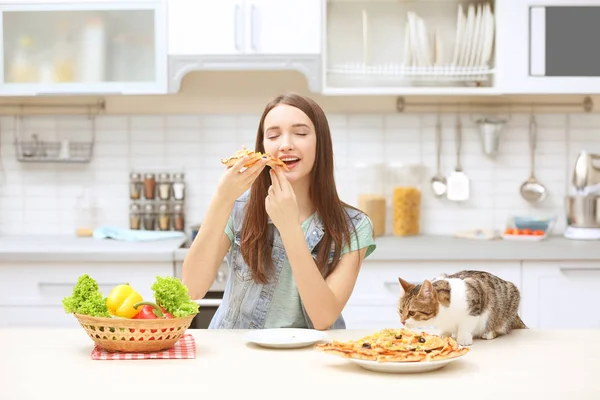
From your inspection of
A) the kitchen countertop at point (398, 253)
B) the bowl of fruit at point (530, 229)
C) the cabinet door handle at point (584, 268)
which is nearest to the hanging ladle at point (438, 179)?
the bowl of fruit at point (530, 229)

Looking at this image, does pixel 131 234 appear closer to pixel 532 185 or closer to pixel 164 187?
pixel 164 187

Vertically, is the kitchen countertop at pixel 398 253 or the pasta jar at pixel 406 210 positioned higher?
the pasta jar at pixel 406 210

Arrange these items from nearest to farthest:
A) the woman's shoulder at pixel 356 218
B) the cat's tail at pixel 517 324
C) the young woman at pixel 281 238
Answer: the cat's tail at pixel 517 324 → the young woman at pixel 281 238 → the woman's shoulder at pixel 356 218

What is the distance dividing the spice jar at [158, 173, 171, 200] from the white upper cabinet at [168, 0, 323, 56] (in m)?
0.64

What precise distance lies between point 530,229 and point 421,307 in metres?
2.12

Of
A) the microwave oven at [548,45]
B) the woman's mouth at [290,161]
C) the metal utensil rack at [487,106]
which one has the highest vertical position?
the microwave oven at [548,45]

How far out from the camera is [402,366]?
1.58 meters

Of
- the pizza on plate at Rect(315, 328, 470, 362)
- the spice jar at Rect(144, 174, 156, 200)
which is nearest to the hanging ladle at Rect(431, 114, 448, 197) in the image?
the spice jar at Rect(144, 174, 156, 200)

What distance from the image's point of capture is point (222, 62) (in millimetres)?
3646

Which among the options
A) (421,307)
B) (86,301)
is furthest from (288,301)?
(86,301)

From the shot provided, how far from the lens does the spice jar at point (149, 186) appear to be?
397cm

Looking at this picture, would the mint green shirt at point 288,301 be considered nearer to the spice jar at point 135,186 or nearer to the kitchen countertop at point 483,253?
the kitchen countertop at point 483,253

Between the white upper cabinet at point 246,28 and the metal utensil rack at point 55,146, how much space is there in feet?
2.09

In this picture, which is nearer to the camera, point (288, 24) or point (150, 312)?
point (150, 312)
